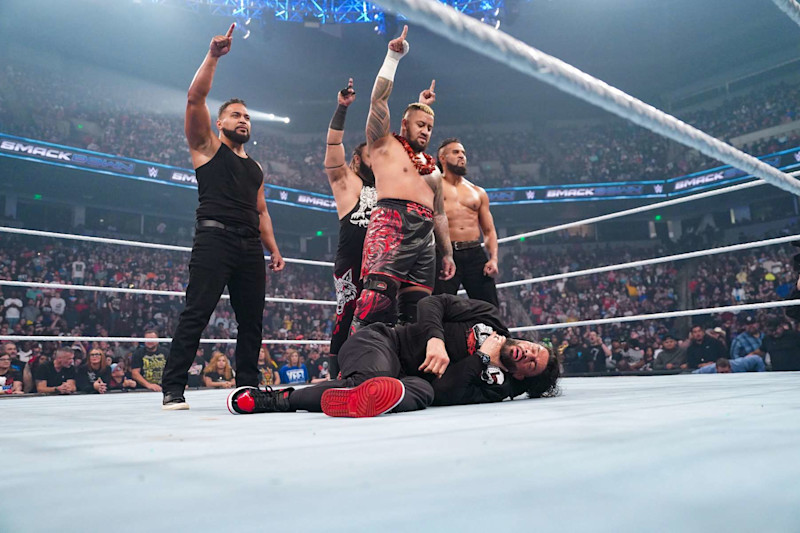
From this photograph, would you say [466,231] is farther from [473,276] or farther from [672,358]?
[672,358]

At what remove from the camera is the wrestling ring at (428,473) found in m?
0.41

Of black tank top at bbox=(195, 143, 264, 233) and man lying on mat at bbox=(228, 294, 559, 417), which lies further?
black tank top at bbox=(195, 143, 264, 233)

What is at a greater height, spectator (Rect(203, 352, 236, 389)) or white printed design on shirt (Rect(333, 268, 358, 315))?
white printed design on shirt (Rect(333, 268, 358, 315))

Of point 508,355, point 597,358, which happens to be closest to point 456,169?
point 508,355

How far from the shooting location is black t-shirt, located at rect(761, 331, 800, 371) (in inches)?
168

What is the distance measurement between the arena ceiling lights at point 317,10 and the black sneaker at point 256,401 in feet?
32.1

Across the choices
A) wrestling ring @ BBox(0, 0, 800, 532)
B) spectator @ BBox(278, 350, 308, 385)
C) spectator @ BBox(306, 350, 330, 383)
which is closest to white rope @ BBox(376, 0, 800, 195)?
wrestling ring @ BBox(0, 0, 800, 532)

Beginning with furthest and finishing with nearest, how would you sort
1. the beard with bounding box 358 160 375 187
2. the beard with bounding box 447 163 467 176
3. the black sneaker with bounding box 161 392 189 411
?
the beard with bounding box 447 163 467 176 → the beard with bounding box 358 160 375 187 → the black sneaker with bounding box 161 392 189 411

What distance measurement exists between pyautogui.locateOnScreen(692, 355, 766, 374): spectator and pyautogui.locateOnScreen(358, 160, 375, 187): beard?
2.95 m

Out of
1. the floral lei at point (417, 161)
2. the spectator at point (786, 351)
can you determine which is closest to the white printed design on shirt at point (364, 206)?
the floral lei at point (417, 161)

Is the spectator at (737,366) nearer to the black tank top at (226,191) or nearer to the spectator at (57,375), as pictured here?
the black tank top at (226,191)

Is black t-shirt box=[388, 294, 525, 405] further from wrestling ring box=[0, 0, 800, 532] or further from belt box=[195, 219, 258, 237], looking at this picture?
belt box=[195, 219, 258, 237]

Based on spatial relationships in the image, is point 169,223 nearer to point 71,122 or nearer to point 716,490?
point 71,122

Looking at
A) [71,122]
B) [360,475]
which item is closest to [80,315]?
[71,122]
